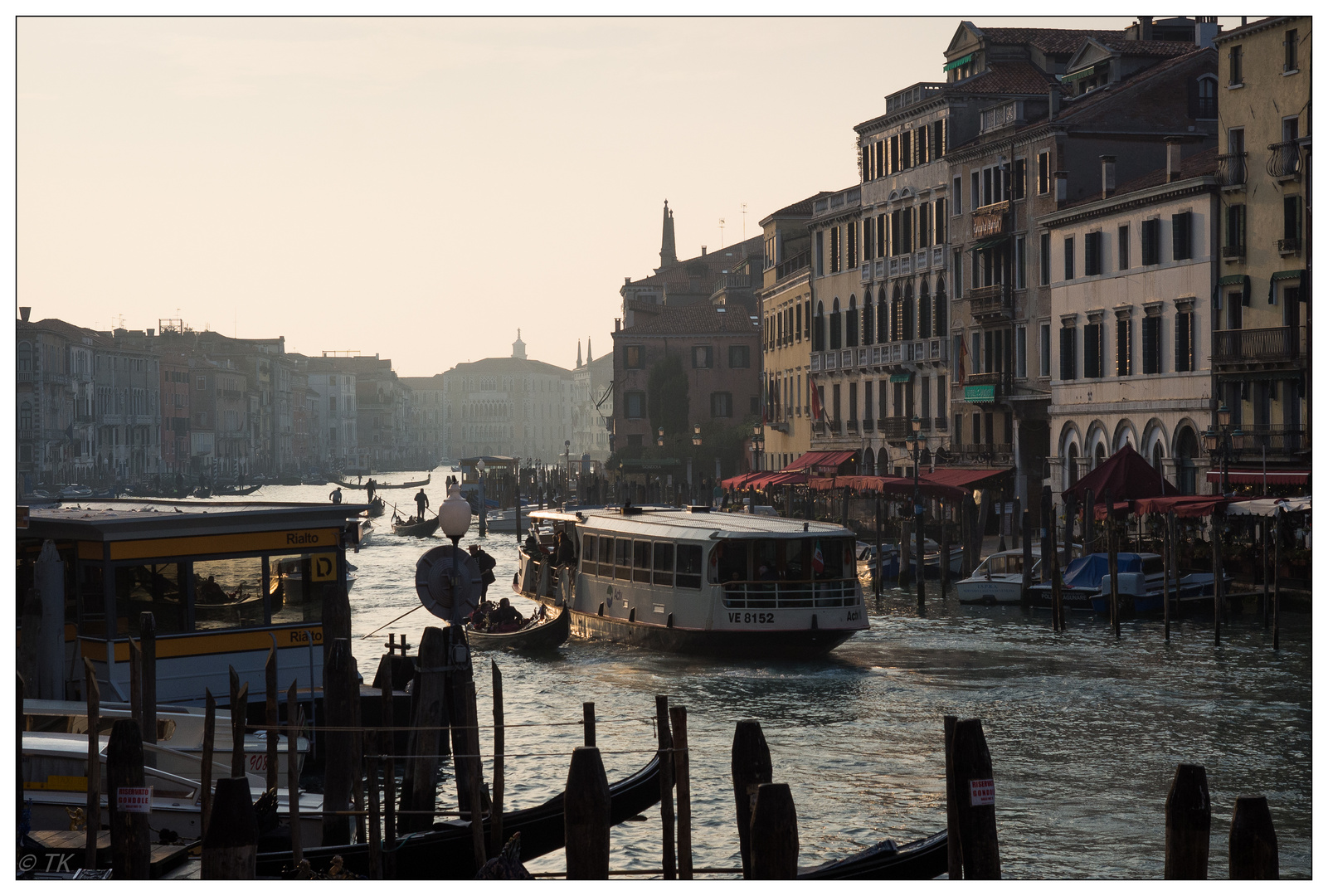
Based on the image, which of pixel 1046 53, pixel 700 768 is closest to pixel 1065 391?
pixel 1046 53

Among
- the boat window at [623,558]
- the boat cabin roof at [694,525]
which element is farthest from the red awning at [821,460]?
the boat window at [623,558]

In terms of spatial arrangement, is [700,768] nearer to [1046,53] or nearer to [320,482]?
[1046,53]

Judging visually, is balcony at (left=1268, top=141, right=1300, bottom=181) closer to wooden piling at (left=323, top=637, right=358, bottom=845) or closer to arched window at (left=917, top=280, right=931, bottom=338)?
arched window at (left=917, top=280, right=931, bottom=338)

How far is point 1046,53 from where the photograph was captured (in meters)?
43.7

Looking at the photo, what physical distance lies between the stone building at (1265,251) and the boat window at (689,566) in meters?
12.6

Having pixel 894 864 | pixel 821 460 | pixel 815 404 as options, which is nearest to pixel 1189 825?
pixel 894 864

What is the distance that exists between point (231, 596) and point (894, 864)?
7.27 m

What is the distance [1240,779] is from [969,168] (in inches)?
1180

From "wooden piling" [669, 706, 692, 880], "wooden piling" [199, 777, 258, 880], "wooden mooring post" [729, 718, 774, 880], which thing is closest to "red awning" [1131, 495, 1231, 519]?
"wooden mooring post" [729, 718, 774, 880]

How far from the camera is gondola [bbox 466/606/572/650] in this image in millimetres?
23297

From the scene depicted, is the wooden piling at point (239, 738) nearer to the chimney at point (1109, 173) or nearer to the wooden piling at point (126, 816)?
the wooden piling at point (126, 816)

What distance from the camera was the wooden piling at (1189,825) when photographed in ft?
24.7

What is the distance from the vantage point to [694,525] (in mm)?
22250

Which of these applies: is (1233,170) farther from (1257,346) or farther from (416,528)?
(416,528)
